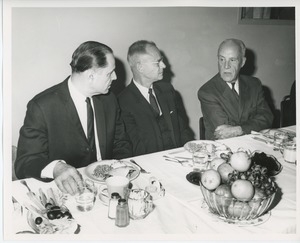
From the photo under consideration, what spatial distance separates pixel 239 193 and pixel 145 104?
3.67ft

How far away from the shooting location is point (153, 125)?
6.70 feet

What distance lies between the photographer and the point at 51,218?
3.54 ft

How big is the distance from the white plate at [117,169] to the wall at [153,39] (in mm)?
372

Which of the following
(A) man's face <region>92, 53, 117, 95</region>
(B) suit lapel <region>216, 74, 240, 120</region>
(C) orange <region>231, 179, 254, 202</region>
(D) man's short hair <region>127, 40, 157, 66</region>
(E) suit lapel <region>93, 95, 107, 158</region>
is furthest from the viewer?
(B) suit lapel <region>216, 74, 240, 120</region>

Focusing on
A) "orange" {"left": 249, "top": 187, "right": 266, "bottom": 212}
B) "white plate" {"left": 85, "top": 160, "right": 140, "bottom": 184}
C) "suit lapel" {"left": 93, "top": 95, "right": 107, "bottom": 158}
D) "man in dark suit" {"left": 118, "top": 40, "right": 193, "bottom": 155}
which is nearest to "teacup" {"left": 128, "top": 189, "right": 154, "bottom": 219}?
"white plate" {"left": 85, "top": 160, "right": 140, "bottom": 184}

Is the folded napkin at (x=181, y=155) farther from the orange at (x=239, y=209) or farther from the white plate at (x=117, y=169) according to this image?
the orange at (x=239, y=209)

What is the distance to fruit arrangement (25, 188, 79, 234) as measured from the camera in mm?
1072

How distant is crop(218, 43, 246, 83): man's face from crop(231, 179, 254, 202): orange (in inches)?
51.9

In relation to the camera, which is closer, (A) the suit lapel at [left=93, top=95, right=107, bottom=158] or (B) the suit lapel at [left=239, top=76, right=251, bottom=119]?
(A) the suit lapel at [left=93, top=95, right=107, bottom=158]

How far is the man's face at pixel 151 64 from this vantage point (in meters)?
2.00

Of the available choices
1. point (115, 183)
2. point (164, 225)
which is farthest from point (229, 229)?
point (115, 183)

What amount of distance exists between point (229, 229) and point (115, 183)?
0.42 metres

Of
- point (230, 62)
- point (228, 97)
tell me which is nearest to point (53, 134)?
point (228, 97)

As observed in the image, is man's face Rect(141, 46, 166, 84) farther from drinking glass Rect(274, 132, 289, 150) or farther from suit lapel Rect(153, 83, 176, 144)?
drinking glass Rect(274, 132, 289, 150)
